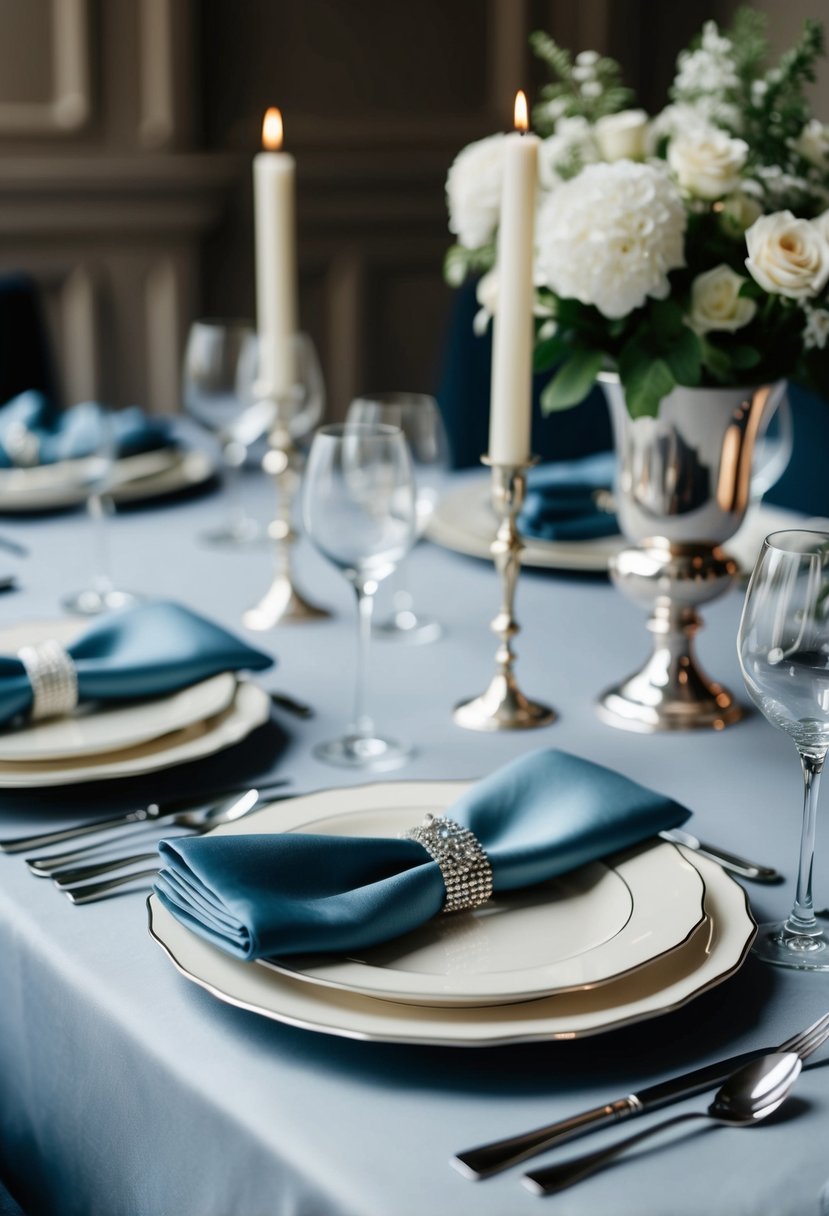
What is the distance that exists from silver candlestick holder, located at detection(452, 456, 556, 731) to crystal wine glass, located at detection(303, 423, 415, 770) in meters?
0.09

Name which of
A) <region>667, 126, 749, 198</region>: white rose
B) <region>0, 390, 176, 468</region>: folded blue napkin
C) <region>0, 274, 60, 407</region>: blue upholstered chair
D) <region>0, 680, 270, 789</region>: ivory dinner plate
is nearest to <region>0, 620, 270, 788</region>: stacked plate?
<region>0, 680, 270, 789</region>: ivory dinner plate

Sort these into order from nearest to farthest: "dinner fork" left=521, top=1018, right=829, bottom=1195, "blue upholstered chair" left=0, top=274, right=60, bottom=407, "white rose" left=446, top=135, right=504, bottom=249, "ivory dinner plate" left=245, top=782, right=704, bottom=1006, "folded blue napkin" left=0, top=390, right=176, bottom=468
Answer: "dinner fork" left=521, top=1018, right=829, bottom=1195 → "ivory dinner plate" left=245, top=782, right=704, bottom=1006 → "white rose" left=446, top=135, right=504, bottom=249 → "folded blue napkin" left=0, top=390, right=176, bottom=468 → "blue upholstered chair" left=0, top=274, right=60, bottom=407

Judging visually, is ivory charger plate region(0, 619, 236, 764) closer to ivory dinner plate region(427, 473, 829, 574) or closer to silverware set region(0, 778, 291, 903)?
silverware set region(0, 778, 291, 903)

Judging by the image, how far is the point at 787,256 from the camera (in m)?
1.03

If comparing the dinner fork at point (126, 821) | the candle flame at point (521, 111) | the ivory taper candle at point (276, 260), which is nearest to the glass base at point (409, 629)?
the ivory taper candle at point (276, 260)

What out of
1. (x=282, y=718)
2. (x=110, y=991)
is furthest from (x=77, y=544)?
(x=110, y=991)

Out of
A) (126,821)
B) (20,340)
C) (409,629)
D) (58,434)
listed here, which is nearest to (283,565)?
(409,629)

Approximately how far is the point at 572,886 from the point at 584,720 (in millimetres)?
346

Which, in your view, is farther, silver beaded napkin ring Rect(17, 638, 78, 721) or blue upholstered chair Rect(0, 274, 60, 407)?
blue upholstered chair Rect(0, 274, 60, 407)

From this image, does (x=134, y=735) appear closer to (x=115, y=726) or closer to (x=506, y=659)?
(x=115, y=726)

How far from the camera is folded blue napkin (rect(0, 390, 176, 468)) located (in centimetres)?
175

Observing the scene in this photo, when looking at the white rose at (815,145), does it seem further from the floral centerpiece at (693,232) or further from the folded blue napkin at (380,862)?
the folded blue napkin at (380,862)

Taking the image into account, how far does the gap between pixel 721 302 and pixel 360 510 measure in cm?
31

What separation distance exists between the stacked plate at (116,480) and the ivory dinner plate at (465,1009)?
0.98 metres
